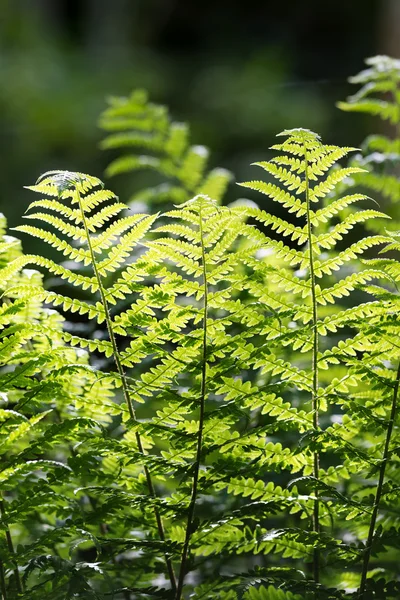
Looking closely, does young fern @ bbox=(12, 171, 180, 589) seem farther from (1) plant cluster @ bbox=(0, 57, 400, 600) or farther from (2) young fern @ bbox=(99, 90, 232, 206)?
(2) young fern @ bbox=(99, 90, 232, 206)

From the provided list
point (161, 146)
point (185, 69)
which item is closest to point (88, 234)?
point (161, 146)

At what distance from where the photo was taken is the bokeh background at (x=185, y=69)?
531cm

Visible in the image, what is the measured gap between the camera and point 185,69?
6.80 meters

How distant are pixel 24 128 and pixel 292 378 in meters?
4.78

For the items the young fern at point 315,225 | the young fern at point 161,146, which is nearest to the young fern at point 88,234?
the young fern at point 315,225

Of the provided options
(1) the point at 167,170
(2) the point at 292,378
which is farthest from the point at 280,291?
(2) the point at 292,378

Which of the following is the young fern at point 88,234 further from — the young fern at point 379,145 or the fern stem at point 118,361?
the young fern at point 379,145

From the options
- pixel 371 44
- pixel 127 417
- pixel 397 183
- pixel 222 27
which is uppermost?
pixel 222 27

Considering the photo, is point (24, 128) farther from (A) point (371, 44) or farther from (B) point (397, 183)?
(B) point (397, 183)

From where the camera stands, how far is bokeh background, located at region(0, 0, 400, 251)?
5309 millimetres

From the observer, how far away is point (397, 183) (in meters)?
1.78

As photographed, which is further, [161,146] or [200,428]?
[161,146]

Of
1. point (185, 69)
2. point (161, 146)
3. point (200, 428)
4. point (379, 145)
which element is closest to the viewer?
point (200, 428)

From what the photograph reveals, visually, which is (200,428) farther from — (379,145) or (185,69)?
(185,69)
